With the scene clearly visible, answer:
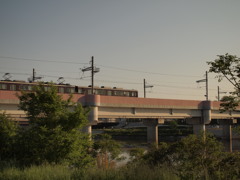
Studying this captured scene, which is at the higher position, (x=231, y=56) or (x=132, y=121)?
(x=231, y=56)

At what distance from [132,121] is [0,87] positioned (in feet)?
298

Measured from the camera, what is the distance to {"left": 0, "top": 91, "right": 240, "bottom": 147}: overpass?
99.5 ft

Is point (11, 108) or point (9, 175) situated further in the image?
point (11, 108)

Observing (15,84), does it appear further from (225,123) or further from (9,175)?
(225,123)

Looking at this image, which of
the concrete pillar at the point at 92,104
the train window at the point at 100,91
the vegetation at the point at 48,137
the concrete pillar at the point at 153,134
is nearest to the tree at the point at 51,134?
the vegetation at the point at 48,137

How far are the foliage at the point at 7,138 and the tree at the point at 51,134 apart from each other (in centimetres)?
63

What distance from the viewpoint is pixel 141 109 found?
41969 millimetres

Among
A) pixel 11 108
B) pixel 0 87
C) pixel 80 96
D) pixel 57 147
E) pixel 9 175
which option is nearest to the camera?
pixel 9 175

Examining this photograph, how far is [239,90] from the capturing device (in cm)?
1323

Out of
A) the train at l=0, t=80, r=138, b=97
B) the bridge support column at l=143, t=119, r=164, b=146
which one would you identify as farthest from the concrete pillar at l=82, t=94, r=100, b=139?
the bridge support column at l=143, t=119, r=164, b=146

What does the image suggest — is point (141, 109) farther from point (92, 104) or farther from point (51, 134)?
point (51, 134)

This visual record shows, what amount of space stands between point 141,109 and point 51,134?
88.4ft

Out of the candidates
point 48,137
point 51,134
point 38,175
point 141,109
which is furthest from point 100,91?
point 38,175

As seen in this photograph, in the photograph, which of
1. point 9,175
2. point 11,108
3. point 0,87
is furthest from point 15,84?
point 9,175
